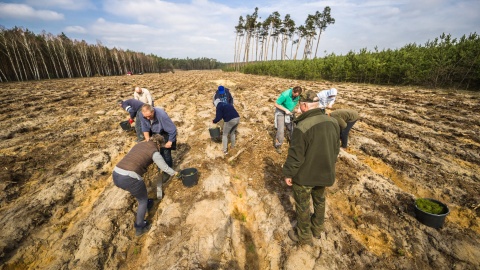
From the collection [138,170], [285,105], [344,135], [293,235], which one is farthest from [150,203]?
[344,135]

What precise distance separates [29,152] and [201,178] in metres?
5.83

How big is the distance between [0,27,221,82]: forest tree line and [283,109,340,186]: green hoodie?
1572 inches

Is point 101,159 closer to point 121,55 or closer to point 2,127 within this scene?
point 2,127

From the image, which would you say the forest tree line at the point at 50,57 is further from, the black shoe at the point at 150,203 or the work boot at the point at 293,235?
the work boot at the point at 293,235

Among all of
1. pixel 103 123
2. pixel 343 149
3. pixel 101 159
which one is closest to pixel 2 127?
pixel 103 123

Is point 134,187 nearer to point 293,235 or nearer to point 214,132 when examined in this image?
point 293,235

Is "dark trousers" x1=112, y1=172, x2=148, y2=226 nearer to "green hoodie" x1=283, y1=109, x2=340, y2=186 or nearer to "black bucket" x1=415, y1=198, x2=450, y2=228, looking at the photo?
"green hoodie" x1=283, y1=109, x2=340, y2=186

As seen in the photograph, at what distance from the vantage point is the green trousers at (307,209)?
3.01 m

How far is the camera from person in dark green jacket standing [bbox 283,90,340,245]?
8.82ft

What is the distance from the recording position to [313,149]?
9.02ft

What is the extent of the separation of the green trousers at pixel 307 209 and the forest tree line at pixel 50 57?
4007cm

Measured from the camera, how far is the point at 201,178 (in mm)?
5000

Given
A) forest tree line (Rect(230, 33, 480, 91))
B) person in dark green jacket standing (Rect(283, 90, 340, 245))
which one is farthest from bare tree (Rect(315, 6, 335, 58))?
person in dark green jacket standing (Rect(283, 90, 340, 245))

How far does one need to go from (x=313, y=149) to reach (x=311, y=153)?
7 centimetres
